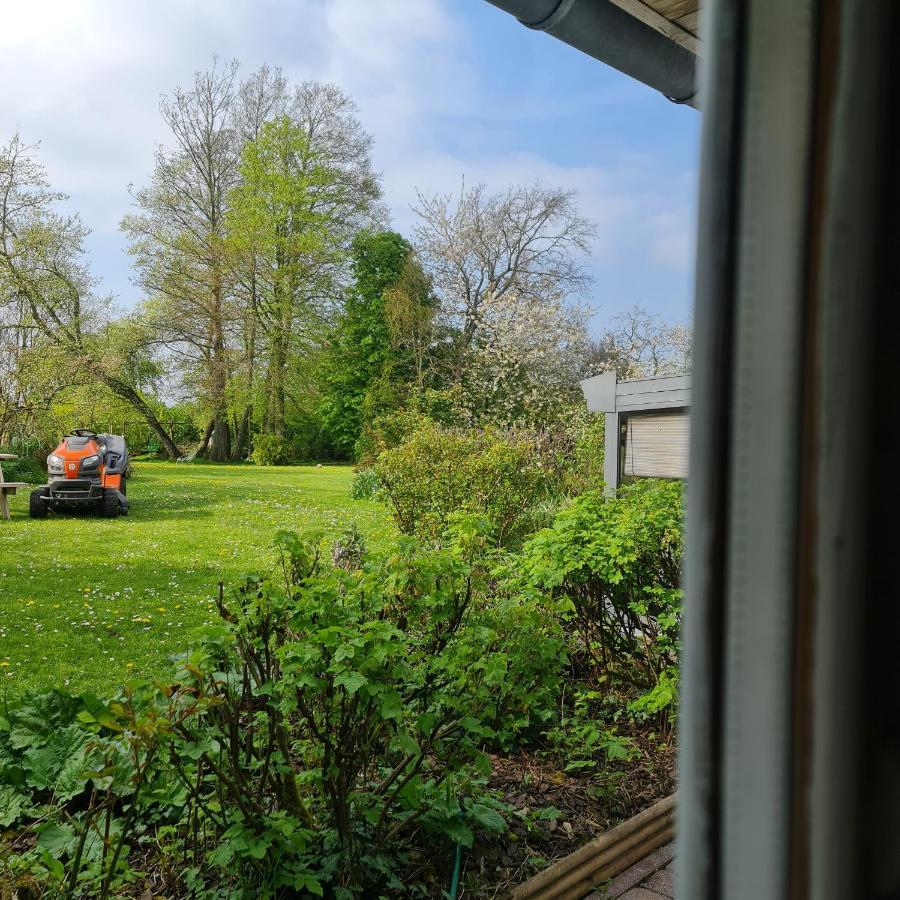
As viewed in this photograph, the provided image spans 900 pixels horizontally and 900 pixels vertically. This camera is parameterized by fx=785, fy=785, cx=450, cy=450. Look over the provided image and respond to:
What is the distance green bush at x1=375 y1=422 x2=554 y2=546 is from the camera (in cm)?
543

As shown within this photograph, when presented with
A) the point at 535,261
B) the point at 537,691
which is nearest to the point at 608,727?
the point at 537,691

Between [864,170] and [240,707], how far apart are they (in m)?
1.63

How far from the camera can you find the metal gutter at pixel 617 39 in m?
1.39

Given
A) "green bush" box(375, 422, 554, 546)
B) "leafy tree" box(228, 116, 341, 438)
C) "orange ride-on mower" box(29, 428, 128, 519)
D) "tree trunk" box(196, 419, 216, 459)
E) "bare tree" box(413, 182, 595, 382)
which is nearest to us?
"green bush" box(375, 422, 554, 546)

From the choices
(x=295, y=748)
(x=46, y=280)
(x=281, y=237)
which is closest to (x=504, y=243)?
(x=281, y=237)

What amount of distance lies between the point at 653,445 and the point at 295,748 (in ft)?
8.28

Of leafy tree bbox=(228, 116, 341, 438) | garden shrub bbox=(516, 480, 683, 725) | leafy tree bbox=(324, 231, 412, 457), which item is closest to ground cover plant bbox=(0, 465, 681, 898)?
garden shrub bbox=(516, 480, 683, 725)

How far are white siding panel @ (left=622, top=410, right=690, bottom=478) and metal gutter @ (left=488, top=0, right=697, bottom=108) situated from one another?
188 cm

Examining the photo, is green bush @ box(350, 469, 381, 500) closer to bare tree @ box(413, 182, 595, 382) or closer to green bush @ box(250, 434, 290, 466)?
bare tree @ box(413, 182, 595, 382)

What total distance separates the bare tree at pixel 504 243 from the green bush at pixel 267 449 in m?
4.13

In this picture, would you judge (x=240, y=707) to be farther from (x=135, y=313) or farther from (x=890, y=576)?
(x=135, y=313)

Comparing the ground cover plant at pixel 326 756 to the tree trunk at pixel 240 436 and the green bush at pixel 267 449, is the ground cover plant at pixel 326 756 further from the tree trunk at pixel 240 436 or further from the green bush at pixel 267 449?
the tree trunk at pixel 240 436

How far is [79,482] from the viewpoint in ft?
23.4

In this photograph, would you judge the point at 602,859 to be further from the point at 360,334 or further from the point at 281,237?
the point at 281,237
